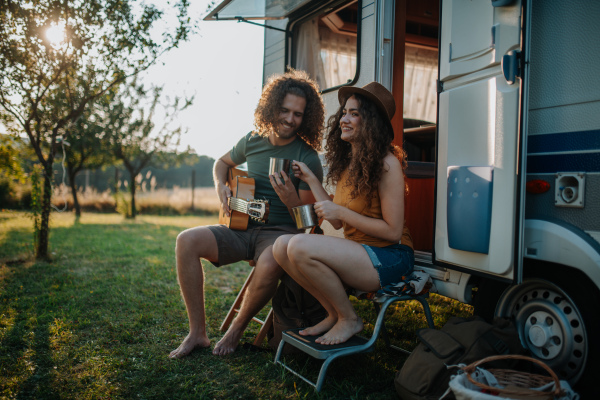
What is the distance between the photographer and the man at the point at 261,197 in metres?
2.77

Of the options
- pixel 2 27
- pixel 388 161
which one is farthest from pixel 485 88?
pixel 2 27

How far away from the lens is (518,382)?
72.6 inches

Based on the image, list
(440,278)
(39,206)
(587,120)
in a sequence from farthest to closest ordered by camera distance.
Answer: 1. (39,206)
2. (440,278)
3. (587,120)

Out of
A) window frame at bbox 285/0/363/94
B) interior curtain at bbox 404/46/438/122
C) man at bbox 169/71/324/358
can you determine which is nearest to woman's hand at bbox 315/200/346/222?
man at bbox 169/71/324/358

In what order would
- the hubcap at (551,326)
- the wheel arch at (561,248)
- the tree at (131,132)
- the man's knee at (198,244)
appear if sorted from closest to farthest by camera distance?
1. the wheel arch at (561,248)
2. the hubcap at (551,326)
3. the man's knee at (198,244)
4. the tree at (131,132)

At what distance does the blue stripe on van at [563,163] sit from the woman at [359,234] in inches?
24.8

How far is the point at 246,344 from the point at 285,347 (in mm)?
300

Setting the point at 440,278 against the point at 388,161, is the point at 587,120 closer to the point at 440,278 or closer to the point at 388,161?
the point at 388,161

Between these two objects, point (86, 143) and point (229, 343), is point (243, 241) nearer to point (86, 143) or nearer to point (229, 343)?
point (229, 343)

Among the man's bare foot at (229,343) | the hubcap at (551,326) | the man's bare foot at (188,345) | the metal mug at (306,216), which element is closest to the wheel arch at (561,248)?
the hubcap at (551,326)

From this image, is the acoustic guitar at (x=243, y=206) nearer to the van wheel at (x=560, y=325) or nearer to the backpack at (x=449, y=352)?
the backpack at (x=449, y=352)

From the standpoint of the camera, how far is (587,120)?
1930 mm

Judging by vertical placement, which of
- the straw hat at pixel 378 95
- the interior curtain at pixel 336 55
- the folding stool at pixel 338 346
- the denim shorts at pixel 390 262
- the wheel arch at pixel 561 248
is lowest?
the folding stool at pixel 338 346

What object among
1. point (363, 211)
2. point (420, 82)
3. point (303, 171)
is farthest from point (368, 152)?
point (420, 82)
